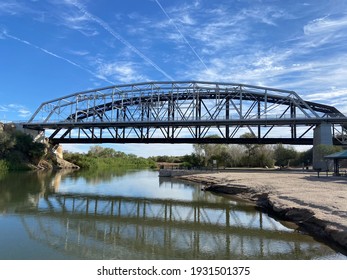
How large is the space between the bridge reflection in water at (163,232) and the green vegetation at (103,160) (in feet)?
302

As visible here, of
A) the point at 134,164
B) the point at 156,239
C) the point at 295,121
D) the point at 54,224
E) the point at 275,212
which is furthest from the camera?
the point at 134,164

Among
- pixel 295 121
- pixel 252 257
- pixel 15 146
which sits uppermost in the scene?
pixel 295 121

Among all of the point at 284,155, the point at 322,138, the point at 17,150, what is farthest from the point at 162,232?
the point at 284,155

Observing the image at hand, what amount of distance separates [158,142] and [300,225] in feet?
202

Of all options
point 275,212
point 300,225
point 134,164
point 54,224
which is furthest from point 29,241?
point 134,164

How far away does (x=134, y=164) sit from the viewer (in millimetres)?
161375

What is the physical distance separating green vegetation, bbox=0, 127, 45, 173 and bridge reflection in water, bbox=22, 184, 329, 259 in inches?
2219

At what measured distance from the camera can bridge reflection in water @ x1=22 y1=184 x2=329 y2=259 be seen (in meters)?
14.0

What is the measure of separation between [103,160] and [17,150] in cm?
6254

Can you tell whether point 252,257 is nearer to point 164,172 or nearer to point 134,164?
point 164,172

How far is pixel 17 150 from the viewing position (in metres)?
81.6

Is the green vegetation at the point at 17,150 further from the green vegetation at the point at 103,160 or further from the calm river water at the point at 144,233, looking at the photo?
the calm river water at the point at 144,233

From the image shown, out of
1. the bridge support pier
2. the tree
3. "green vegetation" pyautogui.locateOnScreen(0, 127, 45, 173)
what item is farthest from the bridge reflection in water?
the tree

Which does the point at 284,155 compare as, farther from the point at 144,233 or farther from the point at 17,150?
the point at 144,233
